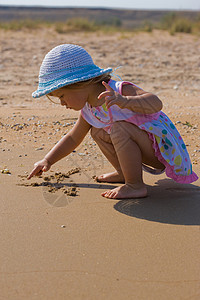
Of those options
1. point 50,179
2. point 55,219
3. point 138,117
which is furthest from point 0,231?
point 138,117

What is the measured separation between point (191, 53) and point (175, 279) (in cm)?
881

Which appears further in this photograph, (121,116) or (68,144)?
(68,144)

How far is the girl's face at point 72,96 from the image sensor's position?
94.6 inches

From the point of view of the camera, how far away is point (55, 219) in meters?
2.28

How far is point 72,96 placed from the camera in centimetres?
242

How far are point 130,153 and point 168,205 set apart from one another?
1.18 feet

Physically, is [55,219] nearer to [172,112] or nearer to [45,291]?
[45,291]

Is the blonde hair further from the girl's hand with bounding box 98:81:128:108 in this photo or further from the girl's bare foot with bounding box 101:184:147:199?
the girl's bare foot with bounding box 101:184:147:199

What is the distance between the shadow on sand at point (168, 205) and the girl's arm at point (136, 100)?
1.68 ft

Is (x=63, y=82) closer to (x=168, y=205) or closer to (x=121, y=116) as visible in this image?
A: (x=121, y=116)

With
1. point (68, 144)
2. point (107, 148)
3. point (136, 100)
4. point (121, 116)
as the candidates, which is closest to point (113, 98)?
point (136, 100)

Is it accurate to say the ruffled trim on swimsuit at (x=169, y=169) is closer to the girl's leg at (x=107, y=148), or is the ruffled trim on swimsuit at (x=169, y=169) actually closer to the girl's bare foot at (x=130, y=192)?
the girl's bare foot at (x=130, y=192)

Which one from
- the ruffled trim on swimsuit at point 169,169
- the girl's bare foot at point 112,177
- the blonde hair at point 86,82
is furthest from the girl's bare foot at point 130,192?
the blonde hair at point 86,82

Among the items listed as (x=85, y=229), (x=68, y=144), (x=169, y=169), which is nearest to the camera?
(x=85, y=229)
